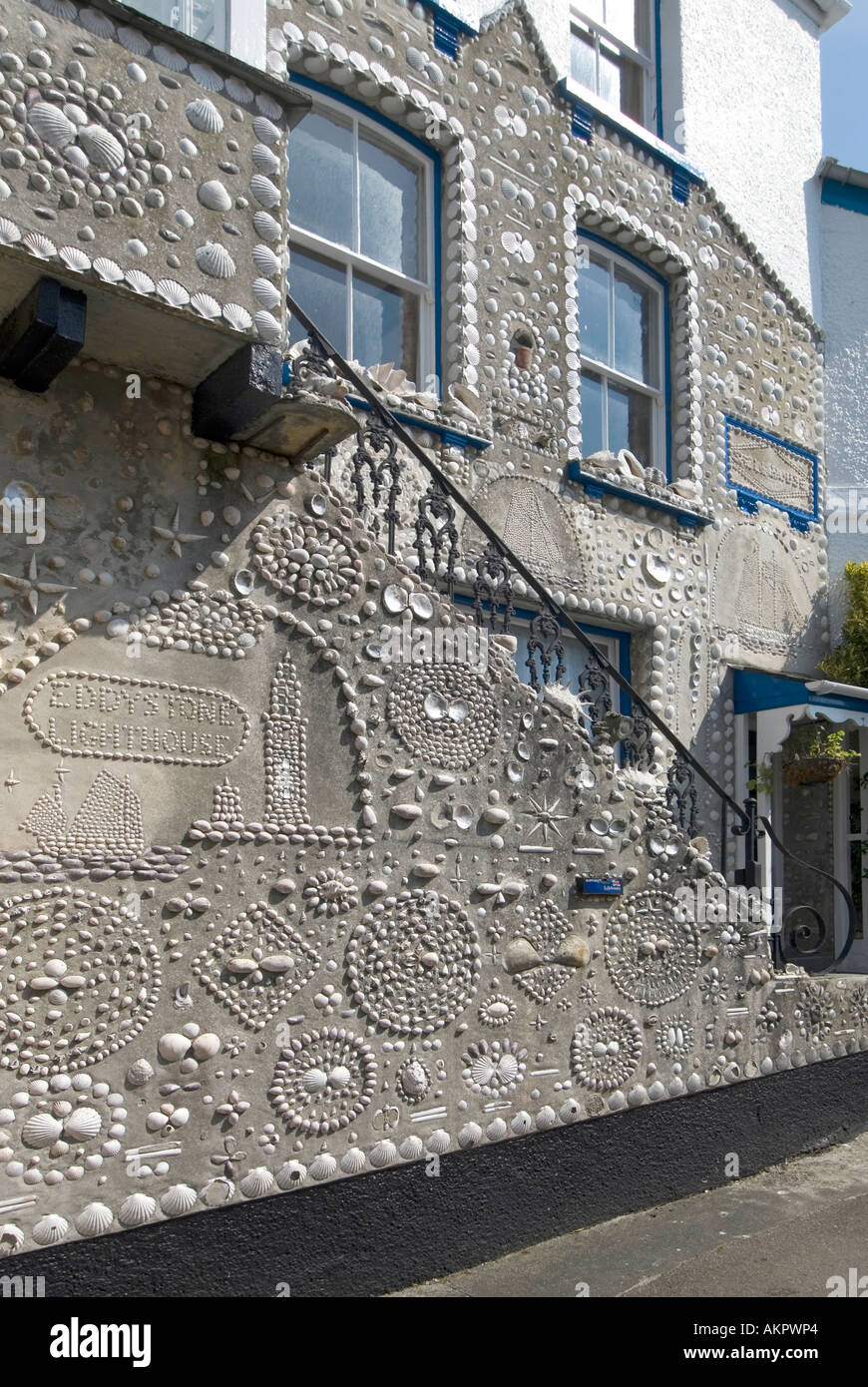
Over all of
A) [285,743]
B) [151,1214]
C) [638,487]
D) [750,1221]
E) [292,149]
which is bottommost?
[750,1221]

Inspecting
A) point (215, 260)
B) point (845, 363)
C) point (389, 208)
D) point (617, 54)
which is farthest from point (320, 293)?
point (845, 363)

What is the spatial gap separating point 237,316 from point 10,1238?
3415 mm

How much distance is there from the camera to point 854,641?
1038 centimetres

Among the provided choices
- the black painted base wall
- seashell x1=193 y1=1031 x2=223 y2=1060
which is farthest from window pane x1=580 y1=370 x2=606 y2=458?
seashell x1=193 y1=1031 x2=223 y2=1060

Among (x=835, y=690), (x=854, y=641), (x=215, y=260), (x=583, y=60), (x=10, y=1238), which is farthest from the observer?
(x=854, y=641)

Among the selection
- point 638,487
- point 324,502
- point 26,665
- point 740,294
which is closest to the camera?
point 26,665

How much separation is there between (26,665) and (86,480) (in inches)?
31.2

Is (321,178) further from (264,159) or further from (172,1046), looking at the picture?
(172,1046)

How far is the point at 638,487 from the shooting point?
29.6 feet

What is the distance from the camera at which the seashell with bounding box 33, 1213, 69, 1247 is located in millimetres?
4051

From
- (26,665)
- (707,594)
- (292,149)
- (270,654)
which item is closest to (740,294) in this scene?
(707,594)

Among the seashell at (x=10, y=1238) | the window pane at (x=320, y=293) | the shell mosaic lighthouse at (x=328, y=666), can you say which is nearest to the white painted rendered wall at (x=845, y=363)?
the shell mosaic lighthouse at (x=328, y=666)
